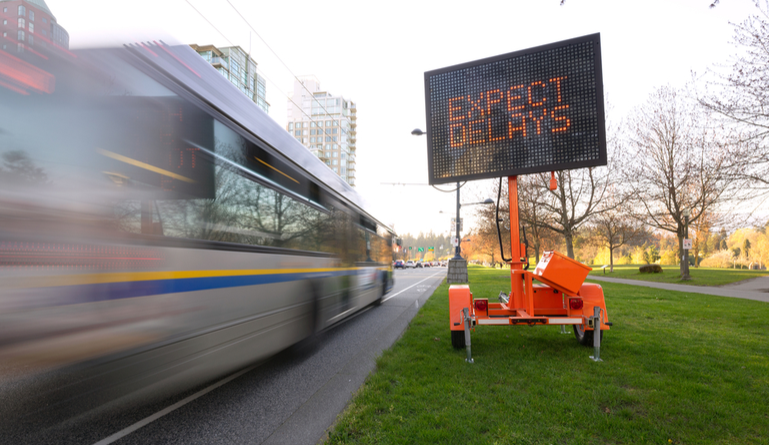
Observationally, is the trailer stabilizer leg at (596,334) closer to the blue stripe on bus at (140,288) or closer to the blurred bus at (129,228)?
the blurred bus at (129,228)

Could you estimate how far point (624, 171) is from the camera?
2289 centimetres

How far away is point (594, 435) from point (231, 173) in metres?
4.00

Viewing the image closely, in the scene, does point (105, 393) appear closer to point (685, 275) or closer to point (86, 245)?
point (86, 245)

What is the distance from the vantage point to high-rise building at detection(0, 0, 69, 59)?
2062mm

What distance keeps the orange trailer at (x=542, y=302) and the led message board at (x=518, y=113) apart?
0.62 m

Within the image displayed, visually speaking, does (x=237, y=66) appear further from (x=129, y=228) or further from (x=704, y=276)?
(x=704, y=276)

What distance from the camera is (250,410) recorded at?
359cm

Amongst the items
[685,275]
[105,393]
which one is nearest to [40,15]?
[105,393]

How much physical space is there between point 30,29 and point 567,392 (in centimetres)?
515

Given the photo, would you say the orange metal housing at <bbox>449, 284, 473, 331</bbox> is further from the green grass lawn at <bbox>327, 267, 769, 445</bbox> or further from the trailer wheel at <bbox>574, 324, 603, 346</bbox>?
the trailer wheel at <bbox>574, 324, 603, 346</bbox>

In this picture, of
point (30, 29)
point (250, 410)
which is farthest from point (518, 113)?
point (30, 29)

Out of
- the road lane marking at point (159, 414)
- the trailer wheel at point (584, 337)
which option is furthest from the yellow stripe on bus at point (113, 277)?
the trailer wheel at point (584, 337)

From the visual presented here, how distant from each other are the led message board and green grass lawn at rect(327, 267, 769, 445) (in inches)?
105

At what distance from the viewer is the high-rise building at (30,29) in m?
2.06
